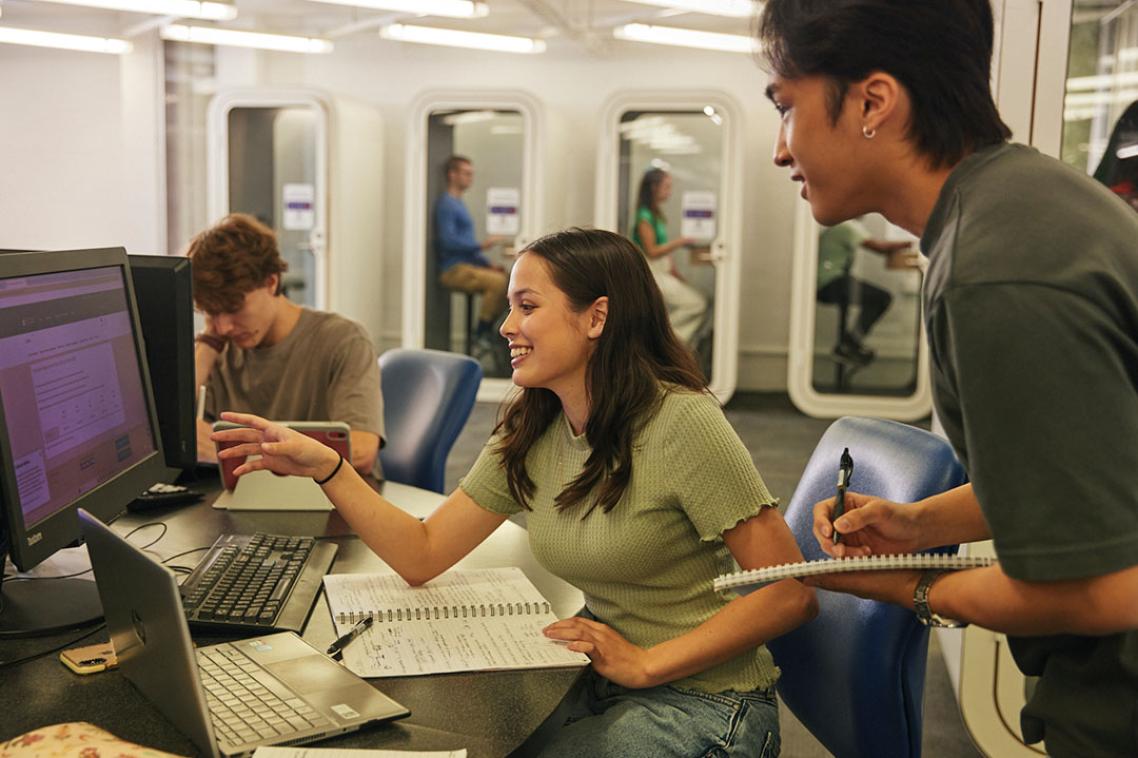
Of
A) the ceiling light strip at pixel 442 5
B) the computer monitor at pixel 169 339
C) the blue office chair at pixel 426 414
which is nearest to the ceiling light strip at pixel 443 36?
the ceiling light strip at pixel 442 5

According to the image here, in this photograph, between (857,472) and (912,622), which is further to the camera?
(857,472)

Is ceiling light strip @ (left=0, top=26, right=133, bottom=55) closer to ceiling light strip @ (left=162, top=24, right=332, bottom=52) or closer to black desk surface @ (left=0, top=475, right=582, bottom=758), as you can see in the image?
ceiling light strip @ (left=162, top=24, right=332, bottom=52)

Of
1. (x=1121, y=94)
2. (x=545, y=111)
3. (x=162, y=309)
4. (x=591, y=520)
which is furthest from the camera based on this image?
(x=545, y=111)

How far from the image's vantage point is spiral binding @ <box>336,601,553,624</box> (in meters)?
1.48

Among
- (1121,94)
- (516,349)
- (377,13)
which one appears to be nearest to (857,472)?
(516,349)

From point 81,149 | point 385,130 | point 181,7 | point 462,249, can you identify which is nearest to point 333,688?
point 181,7

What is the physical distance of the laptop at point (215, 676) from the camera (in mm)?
1029

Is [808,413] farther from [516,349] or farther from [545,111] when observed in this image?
[516,349]

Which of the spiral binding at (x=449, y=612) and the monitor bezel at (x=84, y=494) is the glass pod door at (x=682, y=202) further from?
the spiral binding at (x=449, y=612)

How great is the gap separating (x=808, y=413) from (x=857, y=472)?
229 inches

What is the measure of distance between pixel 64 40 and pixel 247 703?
659cm

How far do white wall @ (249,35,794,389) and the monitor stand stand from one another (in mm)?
6300

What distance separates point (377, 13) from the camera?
301 inches

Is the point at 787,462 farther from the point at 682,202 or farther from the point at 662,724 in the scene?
the point at 662,724
